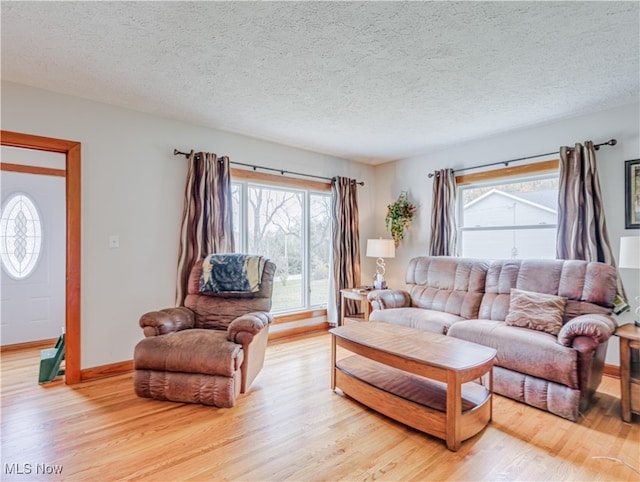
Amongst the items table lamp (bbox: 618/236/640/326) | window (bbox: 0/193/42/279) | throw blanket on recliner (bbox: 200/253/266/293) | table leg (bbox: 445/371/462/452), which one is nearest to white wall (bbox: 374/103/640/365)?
table lamp (bbox: 618/236/640/326)

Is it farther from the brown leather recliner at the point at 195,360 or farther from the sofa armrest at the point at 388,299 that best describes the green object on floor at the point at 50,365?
the sofa armrest at the point at 388,299

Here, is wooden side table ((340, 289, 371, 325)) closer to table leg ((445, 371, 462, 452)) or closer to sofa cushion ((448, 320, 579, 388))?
sofa cushion ((448, 320, 579, 388))

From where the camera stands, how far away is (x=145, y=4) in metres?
1.79

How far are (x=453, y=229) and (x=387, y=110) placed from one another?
1.85 m

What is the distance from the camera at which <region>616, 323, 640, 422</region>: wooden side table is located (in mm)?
2266

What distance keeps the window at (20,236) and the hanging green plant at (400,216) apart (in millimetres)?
4612

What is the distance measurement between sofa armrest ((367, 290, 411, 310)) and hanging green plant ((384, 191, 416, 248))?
1111 millimetres

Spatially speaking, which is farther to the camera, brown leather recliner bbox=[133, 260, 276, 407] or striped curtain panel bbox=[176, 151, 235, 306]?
striped curtain panel bbox=[176, 151, 235, 306]

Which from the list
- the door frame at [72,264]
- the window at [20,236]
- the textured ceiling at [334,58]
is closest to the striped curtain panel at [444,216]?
the textured ceiling at [334,58]

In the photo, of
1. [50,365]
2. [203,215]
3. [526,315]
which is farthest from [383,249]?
[50,365]

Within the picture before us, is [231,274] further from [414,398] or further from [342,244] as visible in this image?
[342,244]

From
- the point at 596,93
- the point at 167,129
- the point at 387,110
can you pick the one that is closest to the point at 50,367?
the point at 167,129

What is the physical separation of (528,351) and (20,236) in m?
5.56

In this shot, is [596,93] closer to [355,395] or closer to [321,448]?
[355,395]
